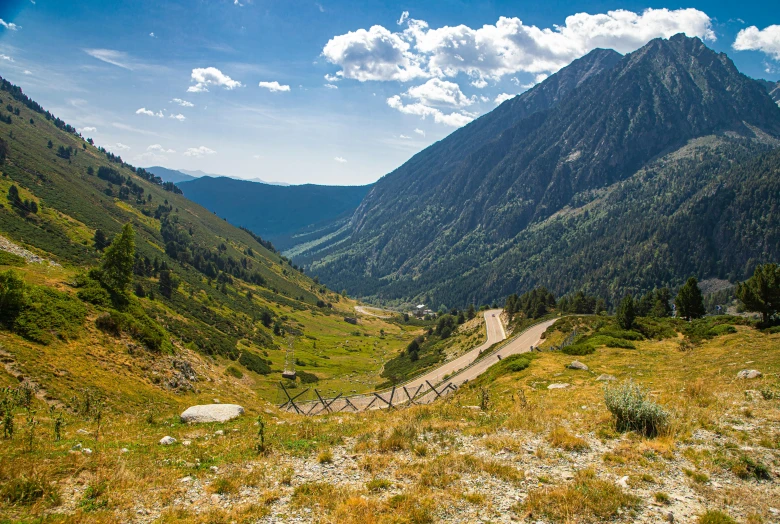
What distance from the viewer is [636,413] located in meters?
16.5

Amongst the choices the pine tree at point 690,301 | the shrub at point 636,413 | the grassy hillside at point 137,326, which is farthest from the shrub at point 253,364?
the pine tree at point 690,301

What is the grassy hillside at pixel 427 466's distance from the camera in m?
10.7

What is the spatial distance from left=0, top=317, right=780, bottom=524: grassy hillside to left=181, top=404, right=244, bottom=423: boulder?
0.99 metres

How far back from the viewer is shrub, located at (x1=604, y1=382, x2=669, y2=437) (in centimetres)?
1598

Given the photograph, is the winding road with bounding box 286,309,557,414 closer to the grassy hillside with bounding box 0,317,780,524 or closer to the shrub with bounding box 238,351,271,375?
the grassy hillside with bounding box 0,317,780,524

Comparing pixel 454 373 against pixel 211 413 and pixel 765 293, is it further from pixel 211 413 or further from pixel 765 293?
pixel 211 413

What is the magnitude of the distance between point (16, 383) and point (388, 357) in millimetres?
131321

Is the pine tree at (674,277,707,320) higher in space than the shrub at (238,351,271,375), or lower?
higher

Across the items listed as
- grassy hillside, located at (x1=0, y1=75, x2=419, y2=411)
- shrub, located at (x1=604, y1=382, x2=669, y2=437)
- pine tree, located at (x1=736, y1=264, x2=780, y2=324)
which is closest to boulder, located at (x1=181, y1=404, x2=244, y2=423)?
grassy hillside, located at (x1=0, y1=75, x2=419, y2=411)

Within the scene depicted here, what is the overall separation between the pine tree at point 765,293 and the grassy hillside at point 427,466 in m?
34.7

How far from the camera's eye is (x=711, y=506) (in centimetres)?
1059

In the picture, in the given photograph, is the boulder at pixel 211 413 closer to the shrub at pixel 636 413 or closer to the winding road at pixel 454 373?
the winding road at pixel 454 373

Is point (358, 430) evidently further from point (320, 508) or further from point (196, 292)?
point (196, 292)

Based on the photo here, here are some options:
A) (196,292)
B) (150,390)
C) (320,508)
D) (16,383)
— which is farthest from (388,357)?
(320,508)
